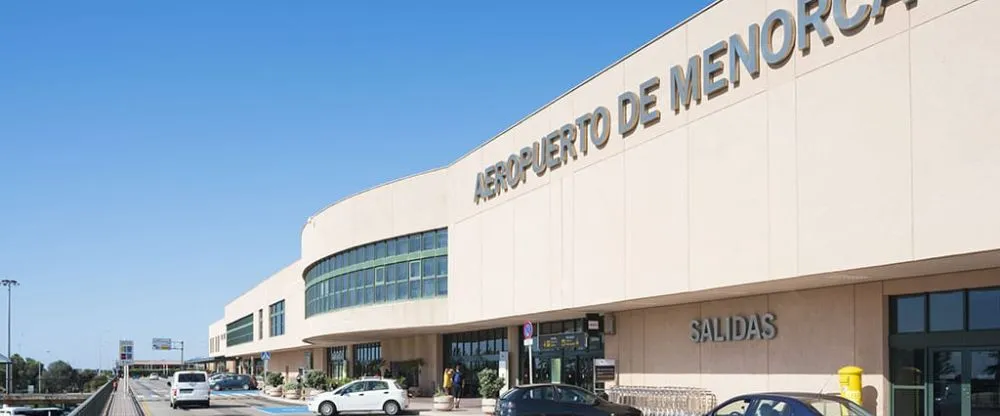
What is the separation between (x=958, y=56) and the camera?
54.1ft

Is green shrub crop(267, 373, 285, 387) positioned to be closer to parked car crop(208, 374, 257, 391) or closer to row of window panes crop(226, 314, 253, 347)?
parked car crop(208, 374, 257, 391)

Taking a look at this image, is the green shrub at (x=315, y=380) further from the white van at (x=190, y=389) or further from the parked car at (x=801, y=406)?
the parked car at (x=801, y=406)

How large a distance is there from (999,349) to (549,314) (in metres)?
16.4

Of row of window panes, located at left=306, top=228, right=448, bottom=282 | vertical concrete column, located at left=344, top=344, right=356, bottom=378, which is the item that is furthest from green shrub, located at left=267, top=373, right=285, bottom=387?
row of window panes, located at left=306, top=228, right=448, bottom=282

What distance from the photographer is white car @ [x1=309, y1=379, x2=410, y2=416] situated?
36.2m

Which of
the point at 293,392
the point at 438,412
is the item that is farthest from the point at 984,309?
the point at 293,392

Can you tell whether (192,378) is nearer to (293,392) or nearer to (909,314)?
(293,392)

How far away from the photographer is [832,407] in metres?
15.2

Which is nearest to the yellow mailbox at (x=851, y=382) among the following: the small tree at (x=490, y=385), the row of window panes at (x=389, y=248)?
the small tree at (x=490, y=385)

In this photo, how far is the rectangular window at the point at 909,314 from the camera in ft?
66.6

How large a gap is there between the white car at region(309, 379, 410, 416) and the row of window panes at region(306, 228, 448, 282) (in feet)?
21.4

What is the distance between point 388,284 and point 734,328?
2106cm

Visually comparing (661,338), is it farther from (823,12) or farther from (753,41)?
(823,12)

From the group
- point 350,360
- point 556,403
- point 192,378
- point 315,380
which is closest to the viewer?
point 556,403
